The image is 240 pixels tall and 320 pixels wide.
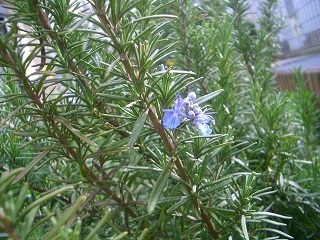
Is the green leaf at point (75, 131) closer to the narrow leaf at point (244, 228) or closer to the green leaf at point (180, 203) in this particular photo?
the green leaf at point (180, 203)

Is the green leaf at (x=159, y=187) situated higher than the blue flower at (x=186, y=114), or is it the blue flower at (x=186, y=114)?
the blue flower at (x=186, y=114)

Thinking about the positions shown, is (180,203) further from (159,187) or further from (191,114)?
(191,114)

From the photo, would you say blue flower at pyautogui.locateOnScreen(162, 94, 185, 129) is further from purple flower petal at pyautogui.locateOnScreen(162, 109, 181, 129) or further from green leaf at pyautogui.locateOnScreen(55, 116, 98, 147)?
green leaf at pyautogui.locateOnScreen(55, 116, 98, 147)

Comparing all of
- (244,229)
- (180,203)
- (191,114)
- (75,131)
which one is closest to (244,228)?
(244,229)

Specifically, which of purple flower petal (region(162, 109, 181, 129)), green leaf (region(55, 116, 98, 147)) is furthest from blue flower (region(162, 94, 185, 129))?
green leaf (region(55, 116, 98, 147))

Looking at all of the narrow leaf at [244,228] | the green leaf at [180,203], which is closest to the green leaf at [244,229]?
the narrow leaf at [244,228]

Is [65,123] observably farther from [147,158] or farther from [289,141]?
[289,141]

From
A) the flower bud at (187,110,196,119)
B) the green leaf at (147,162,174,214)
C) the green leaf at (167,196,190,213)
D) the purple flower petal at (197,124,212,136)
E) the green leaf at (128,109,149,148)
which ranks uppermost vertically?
the green leaf at (128,109,149,148)
